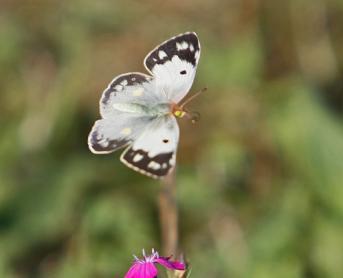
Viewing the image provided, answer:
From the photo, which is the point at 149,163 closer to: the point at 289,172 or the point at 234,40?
the point at 289,172

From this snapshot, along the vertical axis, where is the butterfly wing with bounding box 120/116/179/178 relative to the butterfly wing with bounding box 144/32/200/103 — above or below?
below

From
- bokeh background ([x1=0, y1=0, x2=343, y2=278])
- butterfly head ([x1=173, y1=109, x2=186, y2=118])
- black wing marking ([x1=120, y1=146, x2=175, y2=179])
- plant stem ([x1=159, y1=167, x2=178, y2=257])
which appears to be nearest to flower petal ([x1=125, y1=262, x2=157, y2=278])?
black wing marking ([x1=120, y1=146, x2=175, y2=179])

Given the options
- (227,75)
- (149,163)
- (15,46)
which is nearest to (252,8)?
(227,75)

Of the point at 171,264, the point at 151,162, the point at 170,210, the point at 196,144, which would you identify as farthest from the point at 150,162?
the point at 196,144

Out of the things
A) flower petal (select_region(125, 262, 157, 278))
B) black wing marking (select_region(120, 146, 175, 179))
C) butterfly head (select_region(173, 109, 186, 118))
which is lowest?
flower petal (select_region(125, 262, 157, 278))

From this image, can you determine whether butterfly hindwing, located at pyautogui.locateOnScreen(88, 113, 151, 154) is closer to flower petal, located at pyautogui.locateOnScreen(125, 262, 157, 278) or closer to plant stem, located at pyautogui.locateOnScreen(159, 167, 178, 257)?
flower petal, located at pyautogui.locateOnScreen(125, 262, 157, 278)

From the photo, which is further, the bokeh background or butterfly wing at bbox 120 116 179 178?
the bokeh background

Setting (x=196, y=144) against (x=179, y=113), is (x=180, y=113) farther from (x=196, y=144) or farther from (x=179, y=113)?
(x=196, y=144)
